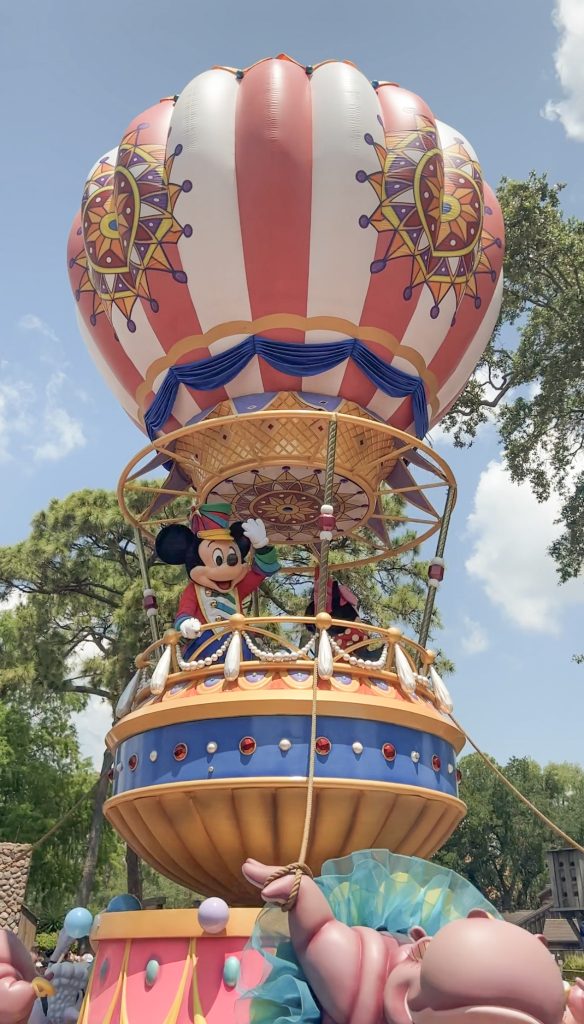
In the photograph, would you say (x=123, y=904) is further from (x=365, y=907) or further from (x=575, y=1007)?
(x=575, y=1007)

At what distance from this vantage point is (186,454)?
8477mm

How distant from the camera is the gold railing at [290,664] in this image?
621 cm

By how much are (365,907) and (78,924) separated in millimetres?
2708

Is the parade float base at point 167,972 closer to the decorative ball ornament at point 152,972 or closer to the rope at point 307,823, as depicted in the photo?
the decorative ball ornament at point 152,972

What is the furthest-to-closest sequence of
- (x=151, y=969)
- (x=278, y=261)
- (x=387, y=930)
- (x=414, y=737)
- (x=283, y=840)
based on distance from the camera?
(x=278, y=261)
(x=414, y=737)
(x=283, y=840)
(x=151, y=969)
(x=387, y=930)

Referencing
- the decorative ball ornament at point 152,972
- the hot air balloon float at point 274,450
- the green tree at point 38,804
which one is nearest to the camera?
the decorative ball ornament at point 152,972

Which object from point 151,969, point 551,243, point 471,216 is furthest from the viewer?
point 551,243

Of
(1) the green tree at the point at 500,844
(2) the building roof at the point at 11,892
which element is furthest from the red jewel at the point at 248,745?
(1) the green tree at the point at 500,844

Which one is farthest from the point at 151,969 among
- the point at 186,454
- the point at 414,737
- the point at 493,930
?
the point at 186,454

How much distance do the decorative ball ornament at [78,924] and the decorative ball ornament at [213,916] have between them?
1.24 m

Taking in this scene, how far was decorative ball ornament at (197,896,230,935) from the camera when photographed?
201 inches

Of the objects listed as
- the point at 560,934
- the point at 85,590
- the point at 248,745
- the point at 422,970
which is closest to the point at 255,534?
the point at 248,745

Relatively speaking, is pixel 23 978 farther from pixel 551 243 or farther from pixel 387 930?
pixel 551 243

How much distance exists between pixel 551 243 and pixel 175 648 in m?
11.6
